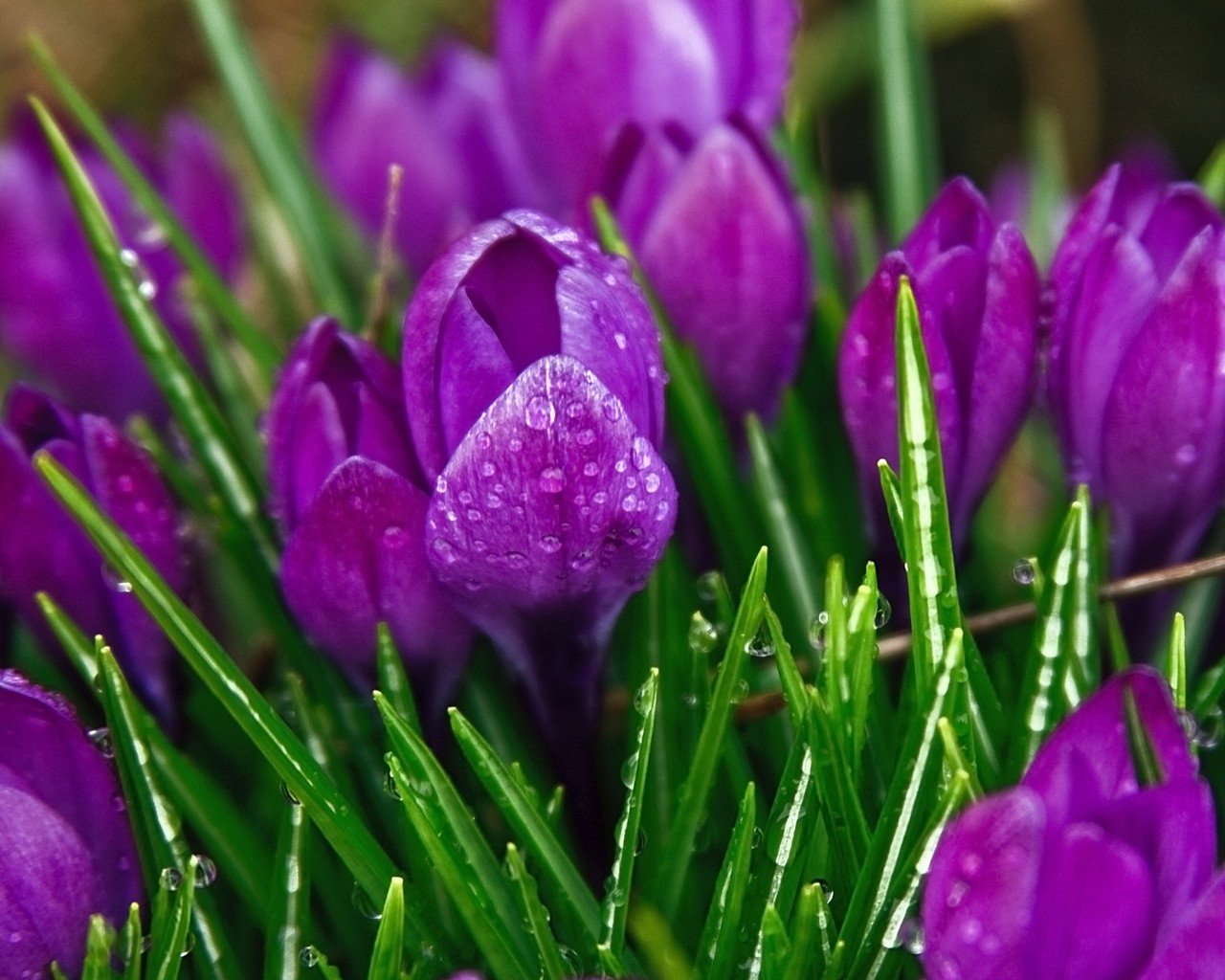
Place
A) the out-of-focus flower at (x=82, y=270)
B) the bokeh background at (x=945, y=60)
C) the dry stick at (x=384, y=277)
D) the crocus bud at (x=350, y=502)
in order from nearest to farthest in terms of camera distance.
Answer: the crocus bud at (x=350, y=502)
the dry stick at (x=384, y=277)
the out-of-focus flower at (x=82, y=270)
the bokeh background at (x=945, y=60)

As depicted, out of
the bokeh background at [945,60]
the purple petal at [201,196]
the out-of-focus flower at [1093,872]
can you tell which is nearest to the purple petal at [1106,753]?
the out-of-focus flower at [1093,872]

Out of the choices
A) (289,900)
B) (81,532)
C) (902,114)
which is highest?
(902,114)

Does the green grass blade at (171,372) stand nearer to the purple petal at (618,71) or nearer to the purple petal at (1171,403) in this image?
the purple petal at (618,71)

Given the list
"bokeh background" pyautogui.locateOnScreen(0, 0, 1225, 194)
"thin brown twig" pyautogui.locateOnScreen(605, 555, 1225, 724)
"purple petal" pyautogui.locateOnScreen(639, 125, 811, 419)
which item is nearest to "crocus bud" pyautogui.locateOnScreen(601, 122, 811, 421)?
"purple petal" pyautogui.locateOnScreen(639, 125, 811, 419)

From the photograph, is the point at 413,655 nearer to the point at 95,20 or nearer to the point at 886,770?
the point at 886,770

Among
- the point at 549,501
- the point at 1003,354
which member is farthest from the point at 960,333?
the point at 549,501

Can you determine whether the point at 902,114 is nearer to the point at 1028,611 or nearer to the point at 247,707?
the point at 1028,611
